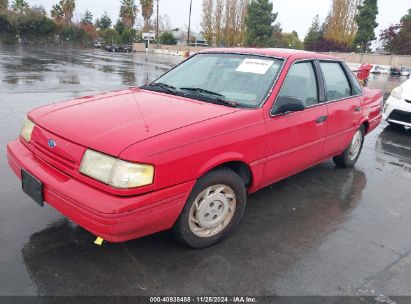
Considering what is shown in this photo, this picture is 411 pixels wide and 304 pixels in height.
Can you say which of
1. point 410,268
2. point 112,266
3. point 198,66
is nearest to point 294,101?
point 198,66

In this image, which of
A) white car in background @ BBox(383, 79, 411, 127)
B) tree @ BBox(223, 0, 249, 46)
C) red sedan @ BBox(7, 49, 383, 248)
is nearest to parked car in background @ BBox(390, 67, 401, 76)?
white car in background @ BBox(383, 79, 411, 127)

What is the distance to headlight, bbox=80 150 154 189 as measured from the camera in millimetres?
2391

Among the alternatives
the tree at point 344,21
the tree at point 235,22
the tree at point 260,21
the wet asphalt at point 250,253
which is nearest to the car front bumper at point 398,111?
the wet asphalt at point 250,253

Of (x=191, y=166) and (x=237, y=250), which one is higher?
(x=191, y=166)

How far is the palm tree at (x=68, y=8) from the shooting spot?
69875 millimetres

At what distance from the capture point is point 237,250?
3059mm

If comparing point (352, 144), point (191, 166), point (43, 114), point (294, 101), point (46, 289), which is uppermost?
point (294, 101)

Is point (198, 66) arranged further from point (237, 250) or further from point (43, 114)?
point (237, 250)

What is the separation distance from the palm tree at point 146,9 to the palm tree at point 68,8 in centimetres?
1326

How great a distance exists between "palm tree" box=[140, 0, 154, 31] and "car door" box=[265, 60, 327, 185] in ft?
243

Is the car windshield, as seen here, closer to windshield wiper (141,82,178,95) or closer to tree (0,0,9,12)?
windshield wiper (141,82,178,95)

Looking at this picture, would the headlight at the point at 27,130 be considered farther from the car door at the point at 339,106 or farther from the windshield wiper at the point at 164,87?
the car door at the point at 339,106

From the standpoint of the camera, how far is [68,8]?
2771 inches

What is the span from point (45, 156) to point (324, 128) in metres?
2.83
